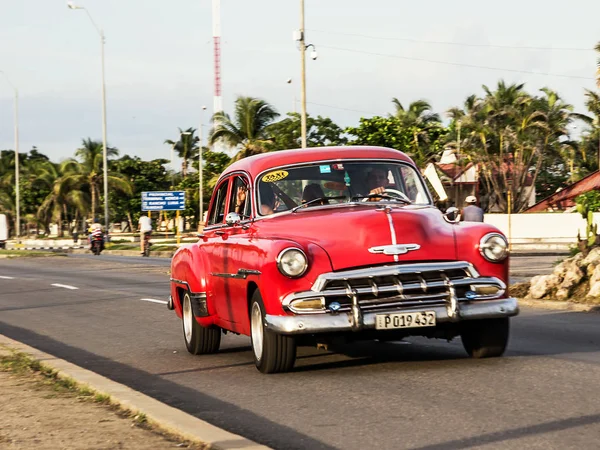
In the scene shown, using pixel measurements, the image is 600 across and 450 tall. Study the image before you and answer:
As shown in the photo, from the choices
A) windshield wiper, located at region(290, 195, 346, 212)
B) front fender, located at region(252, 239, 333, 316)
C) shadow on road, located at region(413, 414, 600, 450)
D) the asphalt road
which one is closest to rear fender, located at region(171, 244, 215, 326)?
the asphalt road

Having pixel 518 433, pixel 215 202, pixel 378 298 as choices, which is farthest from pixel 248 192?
pixel 518 433

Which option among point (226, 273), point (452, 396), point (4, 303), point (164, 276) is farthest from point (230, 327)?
point (164, 276)

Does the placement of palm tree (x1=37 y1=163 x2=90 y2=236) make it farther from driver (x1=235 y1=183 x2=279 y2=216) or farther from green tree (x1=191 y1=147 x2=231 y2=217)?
driver (x1=235 y1=183 x2=279 y2=216)

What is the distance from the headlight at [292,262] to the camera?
8.60 m

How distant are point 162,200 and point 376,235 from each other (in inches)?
2122

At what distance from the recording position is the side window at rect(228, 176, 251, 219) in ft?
34.2

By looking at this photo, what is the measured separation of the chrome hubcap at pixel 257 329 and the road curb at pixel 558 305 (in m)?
6.50

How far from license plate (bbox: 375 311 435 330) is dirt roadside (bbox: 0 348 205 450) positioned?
2072mm

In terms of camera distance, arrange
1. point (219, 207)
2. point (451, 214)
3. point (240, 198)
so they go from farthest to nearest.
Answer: point (219, 207) < point (240, 198) < point (451, 214)

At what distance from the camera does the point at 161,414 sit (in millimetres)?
6977

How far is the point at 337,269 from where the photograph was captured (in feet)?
28.2

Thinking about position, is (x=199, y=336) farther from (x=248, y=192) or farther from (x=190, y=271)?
(x=248, y=192)

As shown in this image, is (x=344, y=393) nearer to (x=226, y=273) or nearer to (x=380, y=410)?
(x=380, y=410)

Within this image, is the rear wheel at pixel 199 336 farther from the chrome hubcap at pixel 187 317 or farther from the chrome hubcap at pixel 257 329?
the chrome hubcap at pixel 257 329
